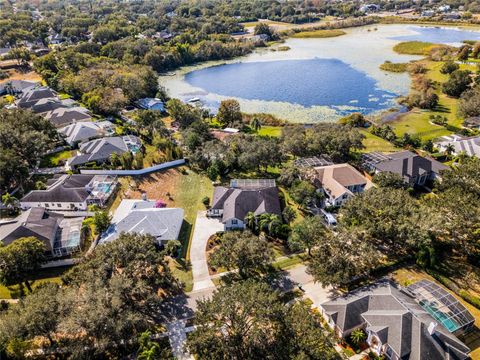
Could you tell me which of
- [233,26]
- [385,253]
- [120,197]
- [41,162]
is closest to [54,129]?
[41,162]

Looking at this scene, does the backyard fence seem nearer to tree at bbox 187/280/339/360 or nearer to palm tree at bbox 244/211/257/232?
palm tree at bbox 244/211/257/232

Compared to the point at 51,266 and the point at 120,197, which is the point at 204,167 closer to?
the point at 120,197

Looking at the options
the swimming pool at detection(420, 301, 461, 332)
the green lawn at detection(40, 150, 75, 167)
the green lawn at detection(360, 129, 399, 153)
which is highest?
the green lawn at detection(40, 150, 75, 167)

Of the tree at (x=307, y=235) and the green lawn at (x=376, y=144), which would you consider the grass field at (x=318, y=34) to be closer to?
the green lawn at (x=376, y=144)

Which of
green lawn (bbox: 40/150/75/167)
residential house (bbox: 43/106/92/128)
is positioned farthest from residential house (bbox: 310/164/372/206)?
residential house (bbox: 43/106/92/128)

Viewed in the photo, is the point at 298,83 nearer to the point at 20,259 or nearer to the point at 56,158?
the point at 56,158
